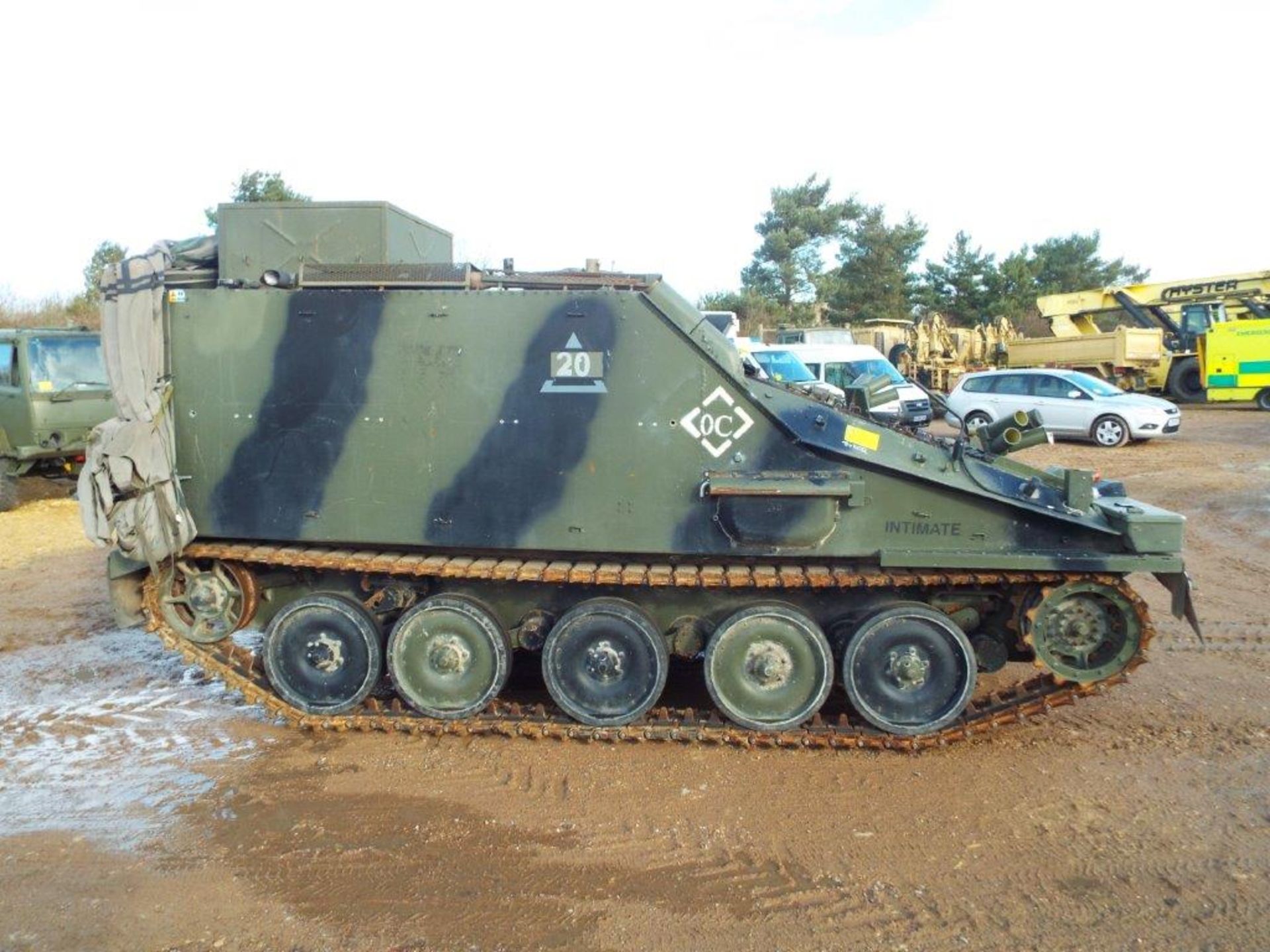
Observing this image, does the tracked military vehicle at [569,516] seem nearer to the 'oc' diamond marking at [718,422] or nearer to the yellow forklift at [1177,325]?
the 'oc' diamond marking at [718,422]

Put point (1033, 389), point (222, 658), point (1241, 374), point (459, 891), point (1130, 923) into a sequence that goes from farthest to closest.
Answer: point (1241, 374), point (1033, 389), point (222, 658), point (459, 891), point (1130, 923)

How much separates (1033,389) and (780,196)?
24176 millimetres

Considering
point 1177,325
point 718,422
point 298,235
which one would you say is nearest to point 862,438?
point 718,422

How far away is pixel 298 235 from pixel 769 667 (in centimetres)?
384

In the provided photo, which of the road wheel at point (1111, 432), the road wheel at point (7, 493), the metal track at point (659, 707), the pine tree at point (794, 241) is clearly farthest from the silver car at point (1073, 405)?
the pine tree at point (794, 241)

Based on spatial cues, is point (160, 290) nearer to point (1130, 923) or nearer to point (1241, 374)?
point (1130, 923)

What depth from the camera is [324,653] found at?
611cm

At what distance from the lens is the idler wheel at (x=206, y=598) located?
618 cm

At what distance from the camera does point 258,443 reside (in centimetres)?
594

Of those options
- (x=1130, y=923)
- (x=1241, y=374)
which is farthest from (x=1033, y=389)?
(x=1130, y=923)

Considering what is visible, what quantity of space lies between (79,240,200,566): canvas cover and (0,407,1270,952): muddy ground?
4.26 ft

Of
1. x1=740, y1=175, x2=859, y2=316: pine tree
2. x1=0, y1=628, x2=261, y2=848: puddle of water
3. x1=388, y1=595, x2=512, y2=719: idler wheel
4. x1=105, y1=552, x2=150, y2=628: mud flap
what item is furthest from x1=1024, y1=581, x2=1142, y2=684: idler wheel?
x1=740, y1=175, x2=859, y2=316: pine tree

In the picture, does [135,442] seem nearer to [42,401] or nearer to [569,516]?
[569,516]

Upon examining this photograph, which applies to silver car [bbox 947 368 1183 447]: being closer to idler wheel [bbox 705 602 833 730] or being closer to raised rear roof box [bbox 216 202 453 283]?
idler wheel [bbox 705 602 833 730]
